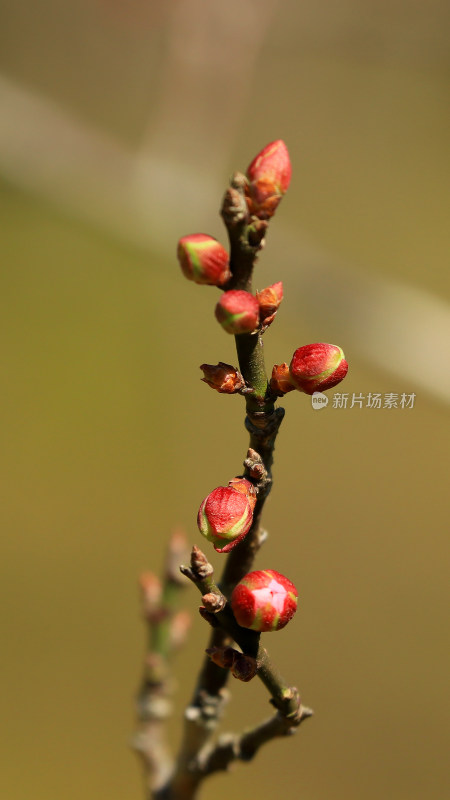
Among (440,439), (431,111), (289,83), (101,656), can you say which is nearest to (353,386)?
(440,439)

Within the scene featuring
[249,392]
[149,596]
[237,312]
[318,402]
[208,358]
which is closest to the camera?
[237,312]

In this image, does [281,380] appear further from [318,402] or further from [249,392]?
[318,402]

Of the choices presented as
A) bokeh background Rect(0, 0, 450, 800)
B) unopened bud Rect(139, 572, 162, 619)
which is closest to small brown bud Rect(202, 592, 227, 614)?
unopened bud Rect(139, 572, 162, 619)

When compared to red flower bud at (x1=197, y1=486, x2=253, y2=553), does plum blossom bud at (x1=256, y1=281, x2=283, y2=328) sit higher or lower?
higher

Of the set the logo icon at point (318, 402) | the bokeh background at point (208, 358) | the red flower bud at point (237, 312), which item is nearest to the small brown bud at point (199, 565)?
the red flower bud at point (237, 312)

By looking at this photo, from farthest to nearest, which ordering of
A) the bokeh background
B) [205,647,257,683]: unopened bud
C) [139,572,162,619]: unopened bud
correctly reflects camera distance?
the bokeh background
[139,572,162,619]: unopened bud
[205,647,257,683]: unopened bud

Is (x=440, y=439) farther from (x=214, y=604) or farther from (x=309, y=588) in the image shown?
(x=214, y=604)

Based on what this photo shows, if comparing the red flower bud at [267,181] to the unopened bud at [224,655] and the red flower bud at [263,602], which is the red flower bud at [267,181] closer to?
the red flower bud at [263,602]

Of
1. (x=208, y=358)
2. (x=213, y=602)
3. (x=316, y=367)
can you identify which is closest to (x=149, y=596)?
(x=213, y=602)

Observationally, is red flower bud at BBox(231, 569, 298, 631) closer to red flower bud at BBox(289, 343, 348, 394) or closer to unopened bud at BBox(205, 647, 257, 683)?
unopened bud at BBox(205, 647, 257, 683)
